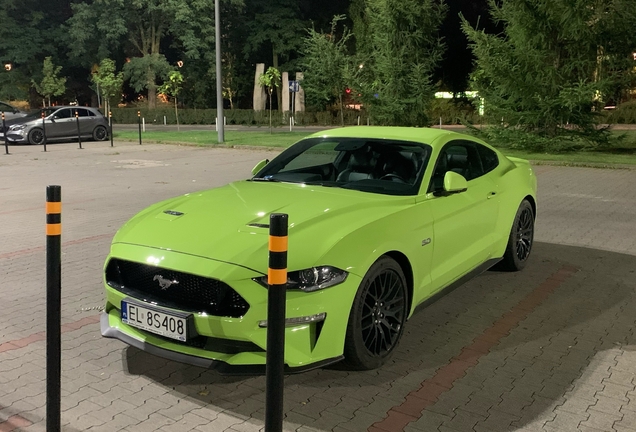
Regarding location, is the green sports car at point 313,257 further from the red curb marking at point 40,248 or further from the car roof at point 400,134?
the red curb marking at point 40,248

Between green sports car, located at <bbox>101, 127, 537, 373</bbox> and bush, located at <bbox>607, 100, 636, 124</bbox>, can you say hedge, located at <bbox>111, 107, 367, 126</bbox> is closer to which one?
bush, located at <bbox>607, 100, 636, 124</bbox>

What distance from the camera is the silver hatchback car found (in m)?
24.2

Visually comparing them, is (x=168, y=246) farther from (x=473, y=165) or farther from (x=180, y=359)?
(x=473, y=165)

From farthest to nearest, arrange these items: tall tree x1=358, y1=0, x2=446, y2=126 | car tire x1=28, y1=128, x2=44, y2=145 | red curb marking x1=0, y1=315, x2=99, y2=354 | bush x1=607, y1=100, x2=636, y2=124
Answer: bush x1=607, y1=100, x2=636, y2=124, tall tree x1=358, y1=0, x2=446, y2=126, car tire x1=28, y1=128, x2=44, y2=145, red curb marking x1=0, y1=315, x2=99, y2=354

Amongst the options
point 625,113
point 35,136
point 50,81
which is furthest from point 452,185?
point 50,81

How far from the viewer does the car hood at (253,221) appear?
370cm

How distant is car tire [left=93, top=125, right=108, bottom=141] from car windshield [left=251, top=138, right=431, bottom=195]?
75.2 feet

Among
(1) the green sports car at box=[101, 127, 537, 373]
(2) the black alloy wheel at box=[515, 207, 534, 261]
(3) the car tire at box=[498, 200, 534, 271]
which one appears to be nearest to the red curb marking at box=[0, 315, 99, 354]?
(1) the green sports car at box=[101, 127, 537, 373]

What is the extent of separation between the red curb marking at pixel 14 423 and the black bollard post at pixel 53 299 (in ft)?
1.18

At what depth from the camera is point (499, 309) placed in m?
5.50

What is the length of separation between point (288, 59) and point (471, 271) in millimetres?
52258

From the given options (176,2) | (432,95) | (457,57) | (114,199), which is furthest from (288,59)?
(114,199)

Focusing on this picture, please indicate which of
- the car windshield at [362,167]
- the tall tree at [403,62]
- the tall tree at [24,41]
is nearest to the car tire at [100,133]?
the tall tree at [403,62]

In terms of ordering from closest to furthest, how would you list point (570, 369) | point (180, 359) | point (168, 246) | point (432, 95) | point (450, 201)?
point (180, 359), point (168, 246), point (570, 369), point (450, 201), point (432, 95)
